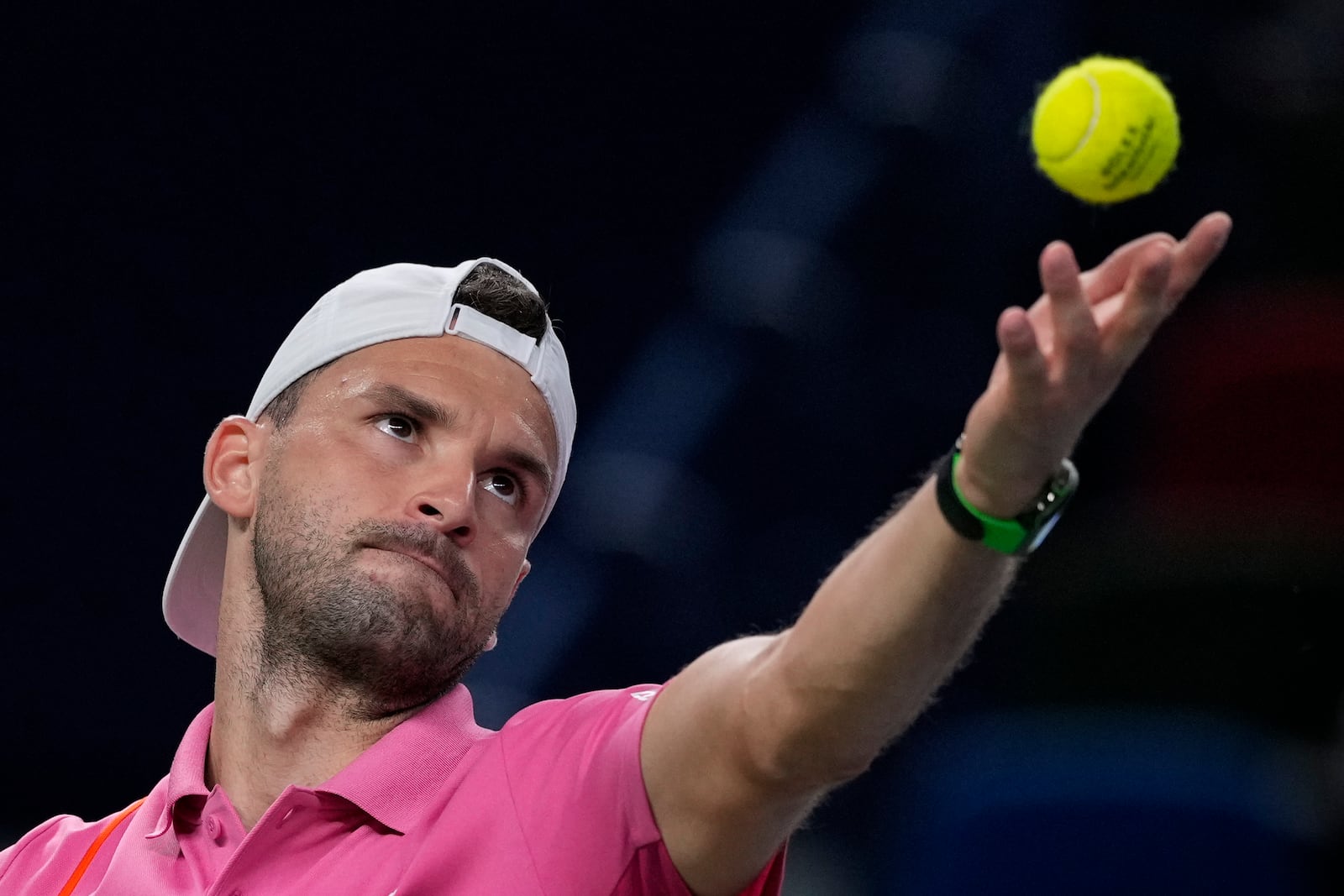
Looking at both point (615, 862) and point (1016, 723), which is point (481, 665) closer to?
point (1016, 723)

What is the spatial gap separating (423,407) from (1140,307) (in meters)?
1.21

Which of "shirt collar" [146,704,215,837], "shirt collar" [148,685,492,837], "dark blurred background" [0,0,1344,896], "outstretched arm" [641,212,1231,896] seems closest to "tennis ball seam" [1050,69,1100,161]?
"outstretched arm" [641,212,1231,896]

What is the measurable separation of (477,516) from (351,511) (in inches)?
7.2

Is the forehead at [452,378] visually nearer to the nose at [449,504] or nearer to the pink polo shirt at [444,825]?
the nose at [449,504]

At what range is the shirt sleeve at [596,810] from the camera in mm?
1841

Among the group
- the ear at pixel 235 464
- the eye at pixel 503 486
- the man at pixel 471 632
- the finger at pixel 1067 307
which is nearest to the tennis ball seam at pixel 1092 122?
the man at pixel 471 632

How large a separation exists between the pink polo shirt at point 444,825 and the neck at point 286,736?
0.04 m

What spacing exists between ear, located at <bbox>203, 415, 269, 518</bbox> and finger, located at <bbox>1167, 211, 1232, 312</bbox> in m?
1.53

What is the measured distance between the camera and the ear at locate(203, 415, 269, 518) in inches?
99.3

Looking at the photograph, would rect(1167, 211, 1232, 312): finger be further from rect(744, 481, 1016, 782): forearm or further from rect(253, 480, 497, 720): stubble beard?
rect(253, 480, 497, 720): stubble beard

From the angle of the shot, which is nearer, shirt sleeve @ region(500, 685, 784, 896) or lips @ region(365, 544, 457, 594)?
shirt sleeve @ region(500, 685, 784, 896)

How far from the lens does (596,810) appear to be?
1.88 metres

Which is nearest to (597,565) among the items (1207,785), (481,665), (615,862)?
(481,665)

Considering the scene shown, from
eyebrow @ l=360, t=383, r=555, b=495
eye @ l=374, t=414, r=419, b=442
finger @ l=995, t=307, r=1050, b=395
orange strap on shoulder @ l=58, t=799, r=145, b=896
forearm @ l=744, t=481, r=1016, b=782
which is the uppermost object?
finger @ l=995, t=307, r=1050, b=395
